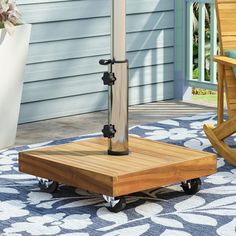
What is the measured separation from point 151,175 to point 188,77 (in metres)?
2.70

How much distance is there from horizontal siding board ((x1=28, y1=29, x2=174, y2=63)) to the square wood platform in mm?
1530

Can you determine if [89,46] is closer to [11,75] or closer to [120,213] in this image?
[11,75]

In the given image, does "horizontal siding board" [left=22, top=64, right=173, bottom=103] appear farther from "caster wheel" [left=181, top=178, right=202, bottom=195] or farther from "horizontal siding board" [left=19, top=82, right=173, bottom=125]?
"caster wheel" [left=181, top=178, right=202, bottom=195]

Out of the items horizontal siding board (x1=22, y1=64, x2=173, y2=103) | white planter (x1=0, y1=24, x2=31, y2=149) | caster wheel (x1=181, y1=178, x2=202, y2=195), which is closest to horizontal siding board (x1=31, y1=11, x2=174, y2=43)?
horizontal siding board (x1=22, y1=64, x2=173, y2=103)

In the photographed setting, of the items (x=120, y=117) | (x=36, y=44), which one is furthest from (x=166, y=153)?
(x=36, y=44)

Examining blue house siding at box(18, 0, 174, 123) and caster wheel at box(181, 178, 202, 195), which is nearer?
caster wheel at box(181, 178, 202, 195)

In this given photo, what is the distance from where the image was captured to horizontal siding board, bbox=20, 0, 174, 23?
5.30 m

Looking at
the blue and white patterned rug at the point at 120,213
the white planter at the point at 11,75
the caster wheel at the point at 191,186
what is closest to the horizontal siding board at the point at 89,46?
the white planter at the point at 11,75

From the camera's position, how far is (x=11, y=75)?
461 centimetres

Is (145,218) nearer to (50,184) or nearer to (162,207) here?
(162,207)

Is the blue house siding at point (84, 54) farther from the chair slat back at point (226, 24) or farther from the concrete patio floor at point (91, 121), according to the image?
the chair slat back at point (226, 24)

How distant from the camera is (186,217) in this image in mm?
3453

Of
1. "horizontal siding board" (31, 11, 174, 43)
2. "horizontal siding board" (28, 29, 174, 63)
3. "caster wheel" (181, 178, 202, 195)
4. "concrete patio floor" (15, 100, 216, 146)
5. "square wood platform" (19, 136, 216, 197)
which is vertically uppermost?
"horizontal siding board" (31, 11, 174, 43)

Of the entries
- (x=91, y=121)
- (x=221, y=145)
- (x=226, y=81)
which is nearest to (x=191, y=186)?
(x=221, y=145)
